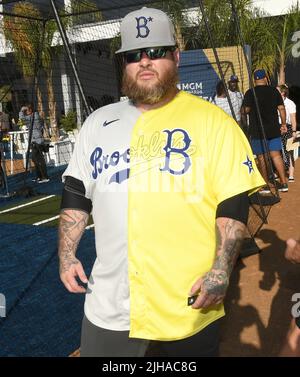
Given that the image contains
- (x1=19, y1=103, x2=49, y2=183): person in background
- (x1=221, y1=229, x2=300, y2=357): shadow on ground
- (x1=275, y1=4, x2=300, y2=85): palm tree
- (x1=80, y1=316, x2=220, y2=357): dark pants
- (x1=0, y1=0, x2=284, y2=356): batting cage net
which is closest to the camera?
(x1=80, y1=316, x2=220, y2=357): dark pants

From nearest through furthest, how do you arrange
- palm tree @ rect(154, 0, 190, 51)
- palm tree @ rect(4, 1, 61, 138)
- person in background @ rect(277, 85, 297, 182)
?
person in background @ rect(277, 85, 297, 182) < palm tree @ rect(4, 1, 61, 138) < palm tree @ rect(154, 0, 190, 51)

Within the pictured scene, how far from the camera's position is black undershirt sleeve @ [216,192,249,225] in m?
1.64

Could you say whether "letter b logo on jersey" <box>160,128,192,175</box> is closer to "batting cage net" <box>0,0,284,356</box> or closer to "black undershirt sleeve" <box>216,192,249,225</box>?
"black undershirt sleeve" <box>216,192,249,225</box>

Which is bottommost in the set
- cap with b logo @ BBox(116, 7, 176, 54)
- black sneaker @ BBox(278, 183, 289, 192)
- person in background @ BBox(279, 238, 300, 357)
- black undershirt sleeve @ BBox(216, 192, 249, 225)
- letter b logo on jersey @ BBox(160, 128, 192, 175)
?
black sneaker @ BBox(278, 183, 289, 192)

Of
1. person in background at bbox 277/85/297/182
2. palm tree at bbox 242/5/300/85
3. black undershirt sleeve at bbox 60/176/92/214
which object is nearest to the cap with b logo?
black undershirt sleeve at bbox 60/176/92/214

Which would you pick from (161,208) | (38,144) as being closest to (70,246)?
(161,208)

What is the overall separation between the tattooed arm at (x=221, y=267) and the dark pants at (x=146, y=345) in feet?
0.56

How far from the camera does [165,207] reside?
1647mm

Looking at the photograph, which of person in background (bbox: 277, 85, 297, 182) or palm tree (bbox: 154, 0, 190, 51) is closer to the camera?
person in background (bbox: 277, 85, 297, 182)

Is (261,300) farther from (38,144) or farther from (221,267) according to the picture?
(38,144)

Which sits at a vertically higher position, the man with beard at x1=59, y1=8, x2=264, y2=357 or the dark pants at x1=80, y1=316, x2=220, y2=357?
the man with beard at x1=59, y1=8, x2=264, y2=357

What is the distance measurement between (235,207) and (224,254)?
0.19m

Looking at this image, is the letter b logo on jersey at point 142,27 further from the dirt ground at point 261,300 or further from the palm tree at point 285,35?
the palm tree at point 285,35

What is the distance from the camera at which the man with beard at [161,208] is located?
1.64 metres
